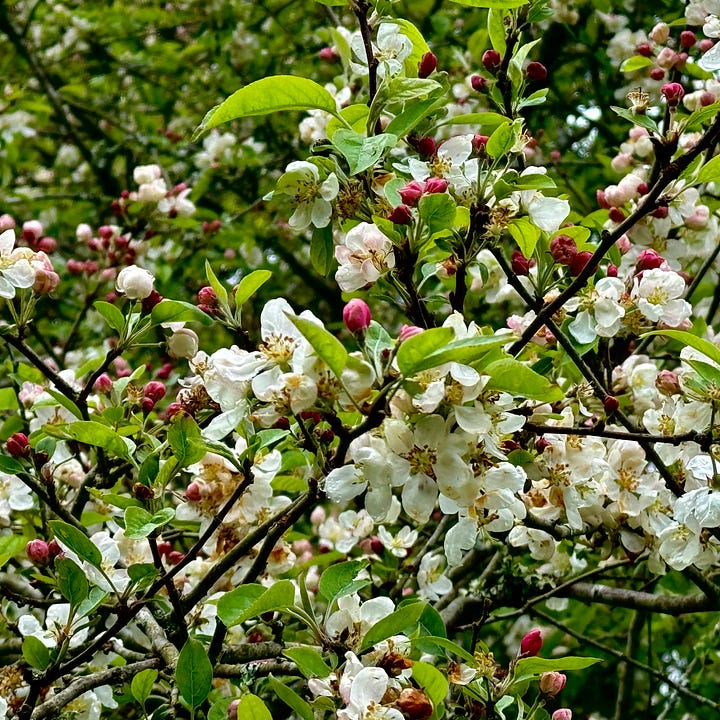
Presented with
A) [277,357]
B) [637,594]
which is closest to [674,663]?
[637,594]

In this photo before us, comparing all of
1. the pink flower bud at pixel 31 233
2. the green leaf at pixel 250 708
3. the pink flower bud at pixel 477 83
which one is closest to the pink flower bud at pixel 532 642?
the green leaf at pixel 250 708

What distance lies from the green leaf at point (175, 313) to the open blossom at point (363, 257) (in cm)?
27

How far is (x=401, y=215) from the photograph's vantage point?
54.3 inches

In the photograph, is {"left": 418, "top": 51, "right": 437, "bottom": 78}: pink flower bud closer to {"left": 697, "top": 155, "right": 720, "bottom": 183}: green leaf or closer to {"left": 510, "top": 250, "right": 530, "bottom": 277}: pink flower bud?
{"left": 510, "top": 250, "right": 530, "bottom": 277}: pink flower bud

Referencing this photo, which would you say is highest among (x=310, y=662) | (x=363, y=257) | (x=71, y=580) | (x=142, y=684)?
(x=363, y=257)

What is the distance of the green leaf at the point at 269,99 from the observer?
134cm

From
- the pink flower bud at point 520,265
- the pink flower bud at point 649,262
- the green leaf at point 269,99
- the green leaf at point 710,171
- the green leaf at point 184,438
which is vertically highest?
→ the green leaf at point 269,99

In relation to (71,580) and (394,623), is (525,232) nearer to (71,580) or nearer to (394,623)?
(394,623)

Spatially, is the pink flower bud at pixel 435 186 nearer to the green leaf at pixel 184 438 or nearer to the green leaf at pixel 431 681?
the green leaf at pixel 184 438

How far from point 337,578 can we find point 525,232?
2.10 ft

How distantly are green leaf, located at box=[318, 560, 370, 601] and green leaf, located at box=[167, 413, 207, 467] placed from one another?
0.90 feet

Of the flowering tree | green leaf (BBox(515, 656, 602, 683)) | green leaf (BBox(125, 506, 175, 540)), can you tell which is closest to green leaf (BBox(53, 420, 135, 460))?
the flowering tree

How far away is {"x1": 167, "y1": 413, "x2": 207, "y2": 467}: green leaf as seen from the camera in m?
1.45

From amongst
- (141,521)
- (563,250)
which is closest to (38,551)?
(141,521)
